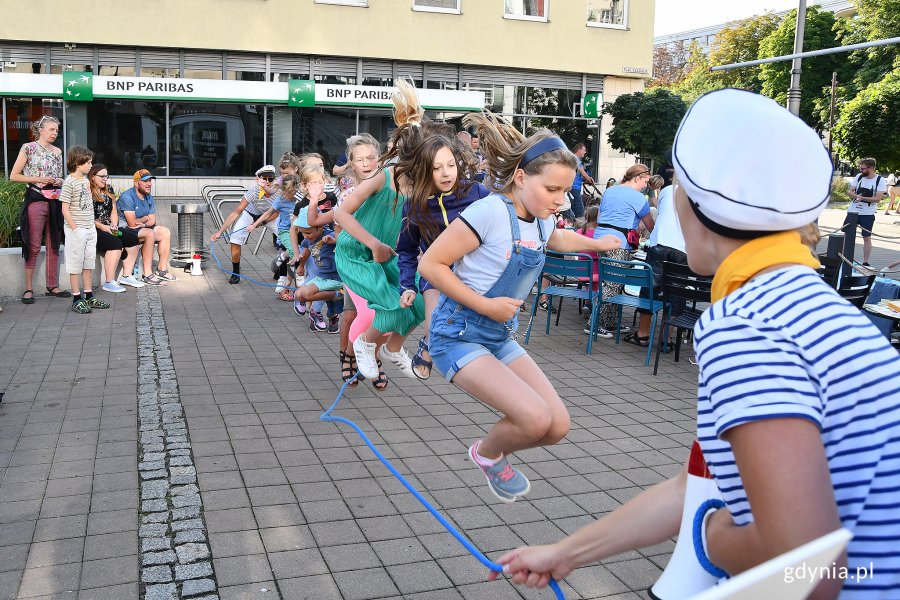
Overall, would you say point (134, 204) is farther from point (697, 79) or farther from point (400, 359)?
point (697, 79)

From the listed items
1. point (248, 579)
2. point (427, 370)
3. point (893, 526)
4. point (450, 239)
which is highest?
point (450, 239)

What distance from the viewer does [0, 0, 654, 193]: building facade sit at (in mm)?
25672

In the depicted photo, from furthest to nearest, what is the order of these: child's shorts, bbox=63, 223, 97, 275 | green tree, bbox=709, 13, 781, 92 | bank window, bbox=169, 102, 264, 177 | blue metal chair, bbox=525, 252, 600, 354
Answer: green tree, bbox=709, 13, 781, 92 → bank window, bbox=169, 102, 264, 177 → child's shorts, bbox=63, 223, 97, 275 → blue metal chair, bbox=525, 252, 600, 354

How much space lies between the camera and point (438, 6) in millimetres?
29188

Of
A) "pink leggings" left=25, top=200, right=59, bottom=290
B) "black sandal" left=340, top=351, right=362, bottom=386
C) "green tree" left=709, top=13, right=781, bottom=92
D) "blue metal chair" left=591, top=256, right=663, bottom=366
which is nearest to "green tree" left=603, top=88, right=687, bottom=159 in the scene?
"blue metal chair" left=591, top=256, right=663, bottom=366

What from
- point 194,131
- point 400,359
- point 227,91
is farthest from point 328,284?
point 194,131

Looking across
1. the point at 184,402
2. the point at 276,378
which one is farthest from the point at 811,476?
the point at 276,378

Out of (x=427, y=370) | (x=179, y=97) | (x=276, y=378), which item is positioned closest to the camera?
(x=427, y=370)

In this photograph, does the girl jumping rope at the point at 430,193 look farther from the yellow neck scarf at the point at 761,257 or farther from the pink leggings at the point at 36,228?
the pink leggings at the point at 36,228

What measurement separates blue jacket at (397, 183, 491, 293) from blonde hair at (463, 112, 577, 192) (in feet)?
3.15

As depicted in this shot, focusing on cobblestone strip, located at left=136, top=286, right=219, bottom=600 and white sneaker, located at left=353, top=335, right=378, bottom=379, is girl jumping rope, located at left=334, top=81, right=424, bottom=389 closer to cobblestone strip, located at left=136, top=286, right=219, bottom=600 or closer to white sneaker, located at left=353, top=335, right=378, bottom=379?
white sneaker, located at left=353, top=335, right=378, bottom=379

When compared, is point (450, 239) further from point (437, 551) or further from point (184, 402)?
point (184, 402)

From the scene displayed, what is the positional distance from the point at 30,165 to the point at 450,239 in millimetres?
8110

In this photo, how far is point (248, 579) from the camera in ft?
12.2
